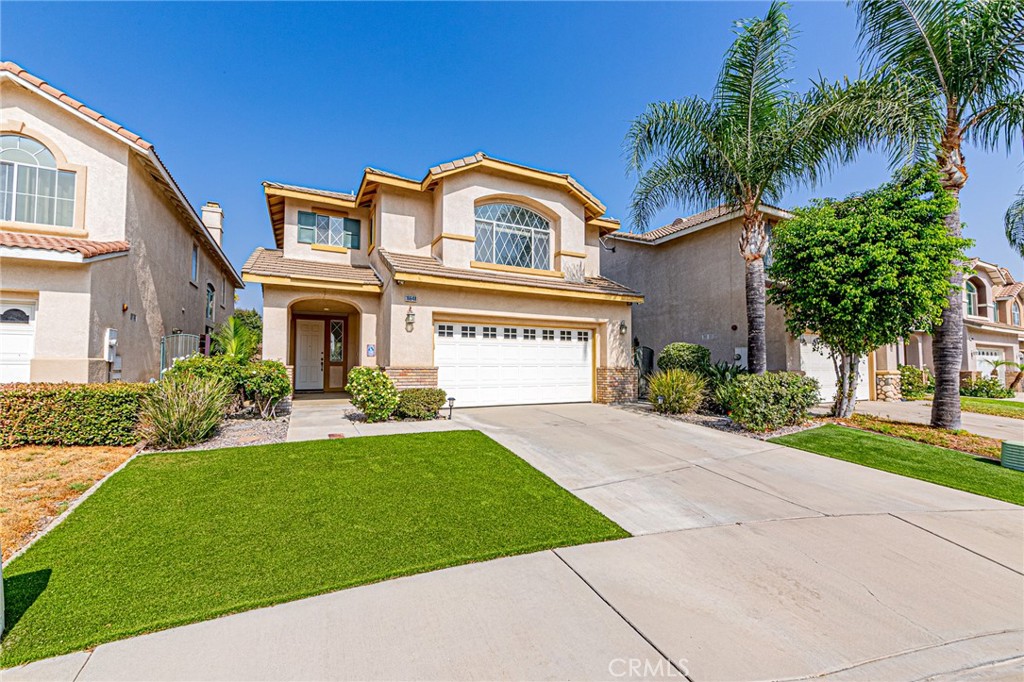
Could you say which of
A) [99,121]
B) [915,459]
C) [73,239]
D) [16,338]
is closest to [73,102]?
[99,121]

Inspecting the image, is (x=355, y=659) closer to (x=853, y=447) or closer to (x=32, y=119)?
(x=853, y=447)

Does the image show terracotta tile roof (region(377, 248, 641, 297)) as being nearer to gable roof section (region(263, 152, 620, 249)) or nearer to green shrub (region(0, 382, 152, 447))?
gable roof section (region(263, 152, 620, 249))

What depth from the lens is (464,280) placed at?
11.8 m

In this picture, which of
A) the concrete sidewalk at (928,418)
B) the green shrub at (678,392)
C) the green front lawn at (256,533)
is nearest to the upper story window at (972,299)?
the concrete sidewalk at (928,418)

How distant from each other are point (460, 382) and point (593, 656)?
9.81 m

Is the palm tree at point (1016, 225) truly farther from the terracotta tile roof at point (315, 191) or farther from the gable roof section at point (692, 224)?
the terracotta tile roof at point (315, 191)

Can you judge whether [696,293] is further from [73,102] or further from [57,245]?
[73,102]

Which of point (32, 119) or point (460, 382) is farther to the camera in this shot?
point (460, 382)

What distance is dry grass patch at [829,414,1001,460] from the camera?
852 centimetres

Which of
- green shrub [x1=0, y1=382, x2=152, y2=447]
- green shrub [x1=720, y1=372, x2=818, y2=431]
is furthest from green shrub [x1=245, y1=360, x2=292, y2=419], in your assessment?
green shrub [x1=720, y1=372, x2=818, y2=431]

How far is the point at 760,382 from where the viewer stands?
9.97 m

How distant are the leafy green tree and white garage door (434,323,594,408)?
6.29m

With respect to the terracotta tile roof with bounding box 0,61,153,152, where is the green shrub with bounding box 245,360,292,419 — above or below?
below

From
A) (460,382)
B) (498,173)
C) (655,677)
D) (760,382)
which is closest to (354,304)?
(460,382)
